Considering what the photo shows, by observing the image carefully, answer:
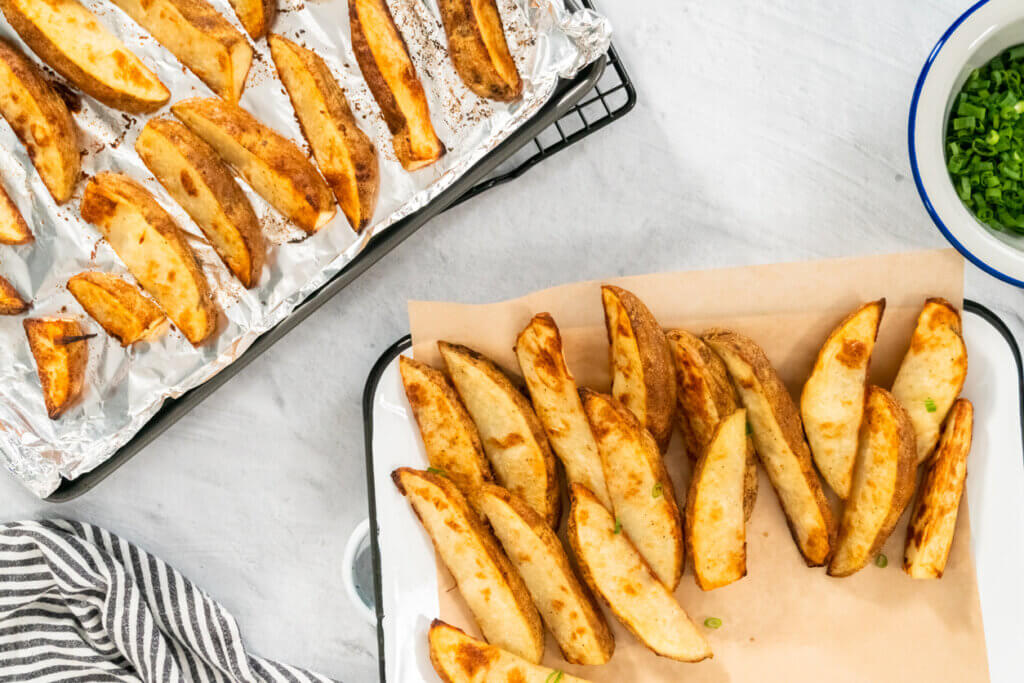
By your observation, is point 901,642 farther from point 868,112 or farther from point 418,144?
point 418,144

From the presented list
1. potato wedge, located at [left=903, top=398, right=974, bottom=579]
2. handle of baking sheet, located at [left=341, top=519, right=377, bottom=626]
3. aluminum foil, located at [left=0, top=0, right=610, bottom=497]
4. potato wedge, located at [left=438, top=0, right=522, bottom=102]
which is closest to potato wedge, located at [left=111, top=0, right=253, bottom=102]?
aluminum foil, located at [left=0, top=0, right=610, bottom=497]

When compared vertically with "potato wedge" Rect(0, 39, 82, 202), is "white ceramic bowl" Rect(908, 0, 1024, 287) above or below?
below

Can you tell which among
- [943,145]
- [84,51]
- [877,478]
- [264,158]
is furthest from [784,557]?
[84,51]

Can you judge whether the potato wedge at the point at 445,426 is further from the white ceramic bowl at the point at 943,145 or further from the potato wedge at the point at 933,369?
the white ceramic bowl at the point at 943,145

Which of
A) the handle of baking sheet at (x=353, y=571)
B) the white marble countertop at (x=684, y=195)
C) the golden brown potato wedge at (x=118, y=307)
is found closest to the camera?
the golden brown potato wedge at (x=118, y=307)

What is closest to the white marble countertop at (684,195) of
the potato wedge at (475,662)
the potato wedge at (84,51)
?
the potato wedge at (475,662)

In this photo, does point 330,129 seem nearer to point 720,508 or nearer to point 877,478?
point 720,508

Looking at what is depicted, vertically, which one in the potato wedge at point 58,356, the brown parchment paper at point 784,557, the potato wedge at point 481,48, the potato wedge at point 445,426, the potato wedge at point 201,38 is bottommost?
the brown parchment paper at point 784,557

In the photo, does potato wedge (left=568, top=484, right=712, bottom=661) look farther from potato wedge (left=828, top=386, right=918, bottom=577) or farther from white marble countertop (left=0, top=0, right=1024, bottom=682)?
white marble countertop (left=0, top=0, right=1024, bottom=682)
